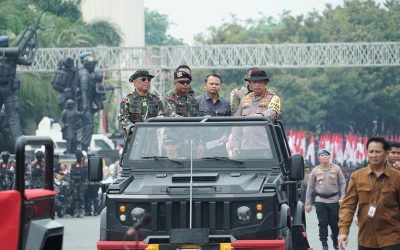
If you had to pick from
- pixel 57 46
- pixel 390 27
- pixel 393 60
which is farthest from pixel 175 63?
pixel 390 27

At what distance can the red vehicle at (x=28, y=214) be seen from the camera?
10109 millimetres

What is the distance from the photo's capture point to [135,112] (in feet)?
57.9

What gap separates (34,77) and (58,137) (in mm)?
3807

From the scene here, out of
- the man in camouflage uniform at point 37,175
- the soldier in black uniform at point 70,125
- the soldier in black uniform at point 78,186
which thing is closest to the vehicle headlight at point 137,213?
the man in camouflage uniform at point 37,175

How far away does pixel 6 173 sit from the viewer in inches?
1374

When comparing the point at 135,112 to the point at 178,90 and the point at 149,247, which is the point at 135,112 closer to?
the point at 178,90

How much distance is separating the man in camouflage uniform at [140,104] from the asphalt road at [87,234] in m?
7.05

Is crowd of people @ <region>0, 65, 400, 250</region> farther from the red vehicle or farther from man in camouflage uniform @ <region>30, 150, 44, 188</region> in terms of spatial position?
man in camouflage uniform @ <region>30, 150, 44, 188</region>

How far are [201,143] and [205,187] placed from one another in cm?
117

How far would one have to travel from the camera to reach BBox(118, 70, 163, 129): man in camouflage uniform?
1756cm

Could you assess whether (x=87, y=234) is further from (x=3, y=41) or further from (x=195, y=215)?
(x=3, y=41)

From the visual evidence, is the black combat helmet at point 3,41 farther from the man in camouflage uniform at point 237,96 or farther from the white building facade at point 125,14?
the white building facade at point 125,14

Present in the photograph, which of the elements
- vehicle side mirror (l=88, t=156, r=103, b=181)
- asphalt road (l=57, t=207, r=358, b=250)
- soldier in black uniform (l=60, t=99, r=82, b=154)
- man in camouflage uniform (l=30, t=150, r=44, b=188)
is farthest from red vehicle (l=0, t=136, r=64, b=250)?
soldier in black uniform (l=60, t=99, r=82, b=154)

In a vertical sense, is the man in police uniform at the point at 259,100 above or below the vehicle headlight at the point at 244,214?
above
